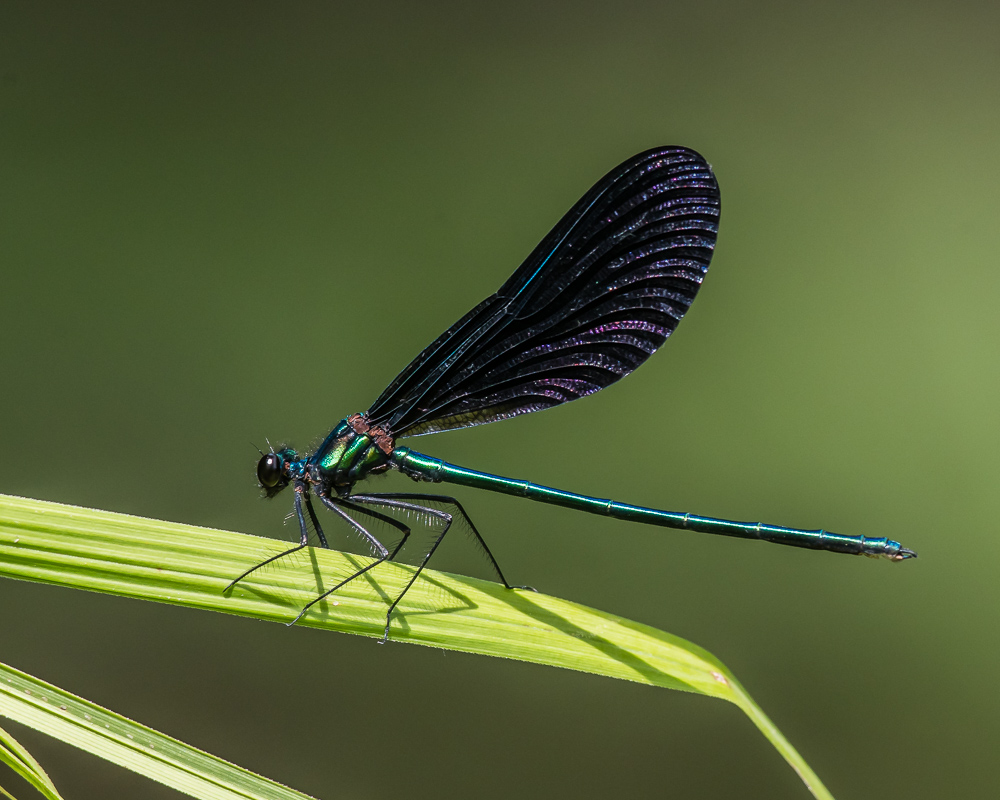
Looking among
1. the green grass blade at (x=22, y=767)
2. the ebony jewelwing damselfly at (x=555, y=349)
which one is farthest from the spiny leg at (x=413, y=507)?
the green grass blade at (x=22, y=767)

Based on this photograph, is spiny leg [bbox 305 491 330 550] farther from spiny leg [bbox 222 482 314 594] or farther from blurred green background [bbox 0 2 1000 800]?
blurred green background [bbox 0 2 1000 800]

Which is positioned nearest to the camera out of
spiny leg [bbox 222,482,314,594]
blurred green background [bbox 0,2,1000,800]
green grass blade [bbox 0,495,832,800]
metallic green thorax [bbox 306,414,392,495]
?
green grass blade [bbox 0,495,832,800]

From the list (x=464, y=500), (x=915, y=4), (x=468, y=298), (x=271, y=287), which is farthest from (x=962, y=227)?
(x=271, y=287)

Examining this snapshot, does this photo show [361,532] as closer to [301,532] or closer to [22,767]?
[301,532]

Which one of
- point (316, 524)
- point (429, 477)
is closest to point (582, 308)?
point (429, 477)

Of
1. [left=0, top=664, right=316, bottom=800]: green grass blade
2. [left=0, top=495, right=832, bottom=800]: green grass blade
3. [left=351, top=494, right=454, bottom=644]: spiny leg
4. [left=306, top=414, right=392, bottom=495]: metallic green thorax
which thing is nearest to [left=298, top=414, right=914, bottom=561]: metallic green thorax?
[left=306, top=414, right=392, bottom=495]: metallic green thorax

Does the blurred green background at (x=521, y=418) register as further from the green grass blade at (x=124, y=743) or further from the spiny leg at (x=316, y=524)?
the green grass blade at (x=124, y=743)
